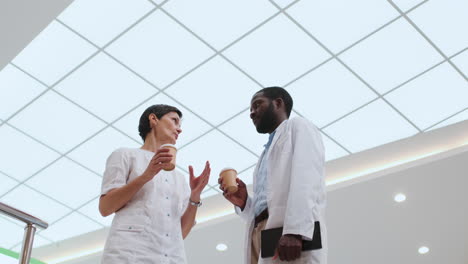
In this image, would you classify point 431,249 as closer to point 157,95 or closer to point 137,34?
point 157,95

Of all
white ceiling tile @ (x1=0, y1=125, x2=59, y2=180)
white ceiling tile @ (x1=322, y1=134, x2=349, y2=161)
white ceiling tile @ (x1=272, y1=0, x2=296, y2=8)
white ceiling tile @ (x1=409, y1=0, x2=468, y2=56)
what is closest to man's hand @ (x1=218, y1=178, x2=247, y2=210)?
white ceiling tile @ (x1=272, y1=0, x2=296, y2=8)

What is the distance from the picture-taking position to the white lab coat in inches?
173

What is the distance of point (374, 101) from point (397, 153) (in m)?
1.66

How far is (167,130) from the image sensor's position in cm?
552

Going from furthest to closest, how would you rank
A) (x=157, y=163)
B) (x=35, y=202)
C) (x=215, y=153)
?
(x=35, y=202)
(x=215, y=153)
(x=157, y=163)

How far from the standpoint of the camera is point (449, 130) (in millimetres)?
15312

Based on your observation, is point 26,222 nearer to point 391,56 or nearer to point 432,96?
point 391,56

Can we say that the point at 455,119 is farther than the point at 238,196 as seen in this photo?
Yes

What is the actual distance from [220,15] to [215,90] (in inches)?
74.6

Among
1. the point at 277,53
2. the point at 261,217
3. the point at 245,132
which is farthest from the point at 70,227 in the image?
the point at 261,217

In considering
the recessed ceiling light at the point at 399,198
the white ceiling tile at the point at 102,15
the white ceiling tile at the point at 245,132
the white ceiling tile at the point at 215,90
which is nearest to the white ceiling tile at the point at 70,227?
the white ceiling tile at the point at 245,132

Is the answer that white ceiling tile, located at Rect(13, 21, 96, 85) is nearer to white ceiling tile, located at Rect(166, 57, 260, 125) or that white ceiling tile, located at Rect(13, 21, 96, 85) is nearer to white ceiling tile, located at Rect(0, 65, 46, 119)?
white ceiling tile, located at Rect(0, 65, 46, 119)

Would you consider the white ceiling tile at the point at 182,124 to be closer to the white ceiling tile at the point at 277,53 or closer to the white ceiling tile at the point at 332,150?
the white ceiling tile at the point at 277,53

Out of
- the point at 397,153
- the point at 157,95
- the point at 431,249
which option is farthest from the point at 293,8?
the point at 431,249
